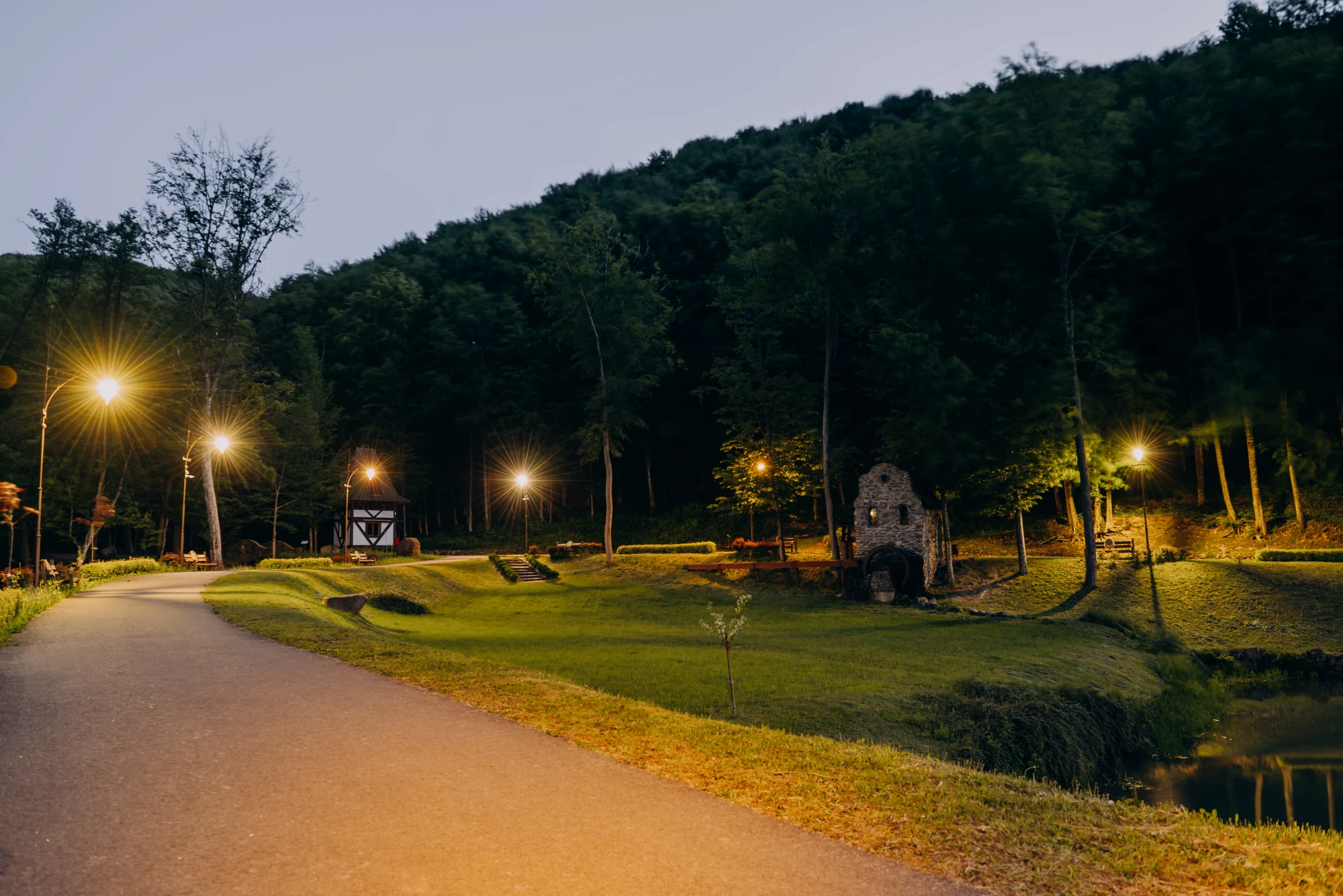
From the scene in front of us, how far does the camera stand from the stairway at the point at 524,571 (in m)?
36.4

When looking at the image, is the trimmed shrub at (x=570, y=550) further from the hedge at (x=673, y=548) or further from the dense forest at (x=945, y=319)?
the dense forest at (x=945, y=319)

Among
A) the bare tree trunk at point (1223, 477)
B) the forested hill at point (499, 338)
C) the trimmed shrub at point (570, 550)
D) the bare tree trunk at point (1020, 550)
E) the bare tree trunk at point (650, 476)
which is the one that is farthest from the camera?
the forested hill at point (499, 338)

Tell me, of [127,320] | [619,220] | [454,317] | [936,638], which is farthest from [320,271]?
[936,638]

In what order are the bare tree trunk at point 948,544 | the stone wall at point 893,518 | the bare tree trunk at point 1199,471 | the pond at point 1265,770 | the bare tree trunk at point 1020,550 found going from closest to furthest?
the pond at point 1265,770 < the bare tree trunk at point 1020,550 < the stone wall at point 893,518 < the bare tree trunk at point 948,544 < the bare tree trunk at point 1199,471

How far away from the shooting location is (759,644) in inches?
758

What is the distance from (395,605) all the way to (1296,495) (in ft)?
106

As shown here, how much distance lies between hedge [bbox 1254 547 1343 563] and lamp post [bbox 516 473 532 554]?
31.1 metres

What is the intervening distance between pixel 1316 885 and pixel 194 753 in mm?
8384

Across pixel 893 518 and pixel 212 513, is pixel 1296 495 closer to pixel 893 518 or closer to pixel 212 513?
pixel 893 518

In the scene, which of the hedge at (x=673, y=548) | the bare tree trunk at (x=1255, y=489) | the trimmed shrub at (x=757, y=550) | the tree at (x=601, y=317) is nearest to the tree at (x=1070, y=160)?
the bare tree trunk at (x=1255, y=489)

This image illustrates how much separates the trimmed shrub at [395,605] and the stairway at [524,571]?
35.0ft

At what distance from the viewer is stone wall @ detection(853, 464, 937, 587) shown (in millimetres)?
29516

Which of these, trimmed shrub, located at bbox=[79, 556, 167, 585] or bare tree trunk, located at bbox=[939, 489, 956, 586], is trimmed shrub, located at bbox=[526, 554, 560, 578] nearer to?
trimmed shrub, located at bbox=[79, 556, 167, 585]

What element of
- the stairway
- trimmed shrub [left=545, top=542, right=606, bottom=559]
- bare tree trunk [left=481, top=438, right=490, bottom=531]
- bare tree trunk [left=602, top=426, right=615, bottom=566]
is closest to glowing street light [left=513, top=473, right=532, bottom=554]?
trimmed shrub [left=545, top=542, right=606, bottom=559]
